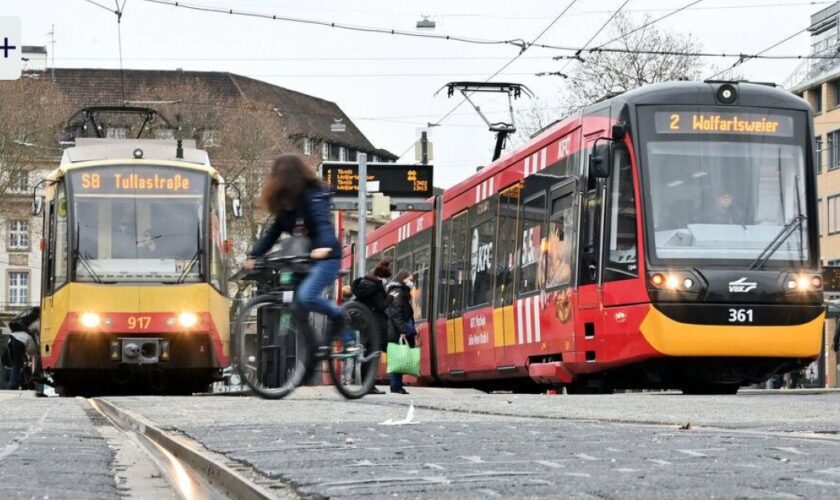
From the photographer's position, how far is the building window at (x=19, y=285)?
317ft

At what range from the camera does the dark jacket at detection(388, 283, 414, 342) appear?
2023 centimetres

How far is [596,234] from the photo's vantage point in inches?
704

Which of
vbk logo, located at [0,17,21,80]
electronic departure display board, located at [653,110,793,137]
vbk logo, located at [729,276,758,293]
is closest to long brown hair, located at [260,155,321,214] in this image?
vbk logo, located at [729,276,758,293]

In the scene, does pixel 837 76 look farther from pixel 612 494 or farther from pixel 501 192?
pixel 612 494

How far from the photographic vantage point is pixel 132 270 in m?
22.1

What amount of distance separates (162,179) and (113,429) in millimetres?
12349

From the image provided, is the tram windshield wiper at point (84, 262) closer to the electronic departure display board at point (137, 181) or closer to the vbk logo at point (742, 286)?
the electronic departure display board at point (137, 181)

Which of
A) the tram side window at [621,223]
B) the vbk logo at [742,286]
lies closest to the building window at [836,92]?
the tram side window at [621,223]

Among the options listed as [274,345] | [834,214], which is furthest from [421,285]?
[834,214]

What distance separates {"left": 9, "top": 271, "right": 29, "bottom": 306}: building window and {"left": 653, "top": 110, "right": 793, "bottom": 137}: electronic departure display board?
271 feet

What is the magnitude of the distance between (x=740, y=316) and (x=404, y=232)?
12.7 meters

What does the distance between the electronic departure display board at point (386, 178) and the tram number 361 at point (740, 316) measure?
13.5 metres

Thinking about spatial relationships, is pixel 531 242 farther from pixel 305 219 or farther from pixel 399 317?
pixel 305 219

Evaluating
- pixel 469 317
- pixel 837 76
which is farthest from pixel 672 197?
pixel 837 76
